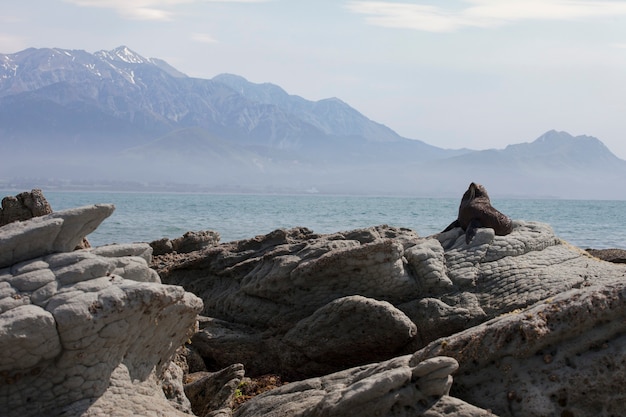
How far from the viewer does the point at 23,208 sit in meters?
9.68

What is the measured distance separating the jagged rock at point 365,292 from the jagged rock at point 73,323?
309cm

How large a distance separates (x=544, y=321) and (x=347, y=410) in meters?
1.75

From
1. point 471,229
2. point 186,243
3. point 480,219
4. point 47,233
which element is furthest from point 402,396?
point 186,243

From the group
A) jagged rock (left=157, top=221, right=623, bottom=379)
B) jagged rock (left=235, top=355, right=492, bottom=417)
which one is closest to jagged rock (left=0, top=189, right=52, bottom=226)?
jagged rock (left=157, top=221, right=623, bottom=379)

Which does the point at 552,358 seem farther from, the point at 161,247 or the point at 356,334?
the point at 161,247

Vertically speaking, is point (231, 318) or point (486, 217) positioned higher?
point (486, 217)

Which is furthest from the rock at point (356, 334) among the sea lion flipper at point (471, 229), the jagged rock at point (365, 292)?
the sea lion flipper at point (471, 229)

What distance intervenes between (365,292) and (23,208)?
426 cm

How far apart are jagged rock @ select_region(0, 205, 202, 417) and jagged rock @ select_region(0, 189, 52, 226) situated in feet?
9.60

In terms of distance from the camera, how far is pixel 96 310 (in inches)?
247

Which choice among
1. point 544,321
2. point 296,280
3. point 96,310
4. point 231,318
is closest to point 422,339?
point 296,280

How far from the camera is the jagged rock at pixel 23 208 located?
968cm

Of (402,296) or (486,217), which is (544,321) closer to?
(402,296)

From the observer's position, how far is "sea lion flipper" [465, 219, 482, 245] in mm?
12094
